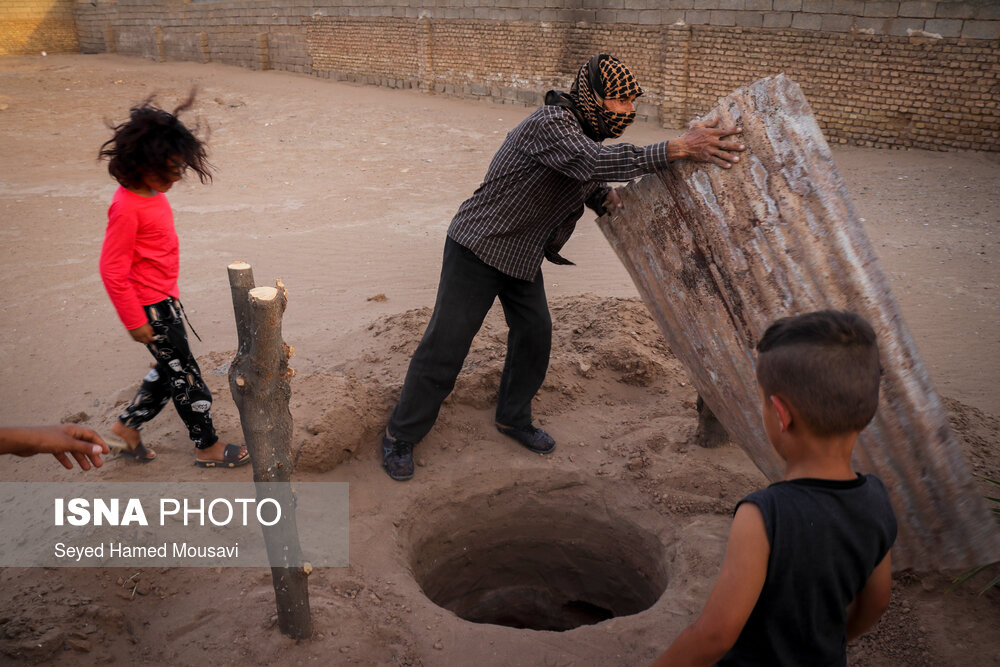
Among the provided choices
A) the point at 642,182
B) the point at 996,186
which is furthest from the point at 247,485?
the point at 996,186

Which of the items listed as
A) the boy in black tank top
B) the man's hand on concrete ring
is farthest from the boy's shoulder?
the man's hand on concrete ring

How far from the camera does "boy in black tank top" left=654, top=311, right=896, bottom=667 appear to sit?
1455 mm

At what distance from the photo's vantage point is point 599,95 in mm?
2896

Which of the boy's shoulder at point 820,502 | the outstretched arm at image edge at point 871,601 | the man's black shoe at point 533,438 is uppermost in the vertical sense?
the boy's shoulder at point 820,502

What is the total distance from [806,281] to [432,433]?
207cm

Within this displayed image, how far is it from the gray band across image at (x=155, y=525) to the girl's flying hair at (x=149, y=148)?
1.30 meters

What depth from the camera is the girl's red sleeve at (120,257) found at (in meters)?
2.93

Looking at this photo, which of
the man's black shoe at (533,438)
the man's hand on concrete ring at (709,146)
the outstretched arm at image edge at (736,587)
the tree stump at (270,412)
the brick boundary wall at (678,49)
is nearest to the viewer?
the outstretched arm at image edge at (736,587)

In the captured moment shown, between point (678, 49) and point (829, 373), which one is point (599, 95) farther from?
point (678, 49)

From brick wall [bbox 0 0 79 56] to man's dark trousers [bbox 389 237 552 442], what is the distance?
76.6 feet

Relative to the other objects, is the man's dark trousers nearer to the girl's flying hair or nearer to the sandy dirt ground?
the sandy dirt ground

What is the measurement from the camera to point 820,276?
7.59 feet

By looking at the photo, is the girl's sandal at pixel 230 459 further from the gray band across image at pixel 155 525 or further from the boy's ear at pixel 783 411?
the boy's ear at pixel 783 411

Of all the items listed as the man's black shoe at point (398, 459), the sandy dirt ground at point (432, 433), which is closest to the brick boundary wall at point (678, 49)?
the sandy dirt ground at point (432, 433)
